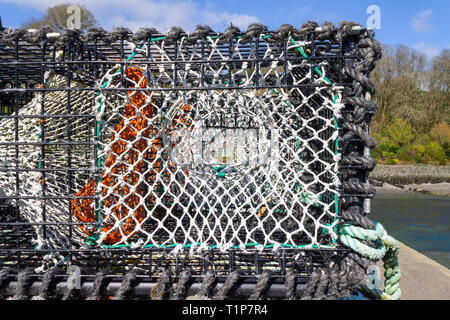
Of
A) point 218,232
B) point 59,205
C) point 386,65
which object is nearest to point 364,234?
point 218,232

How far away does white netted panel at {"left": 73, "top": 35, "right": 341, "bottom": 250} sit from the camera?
202cm

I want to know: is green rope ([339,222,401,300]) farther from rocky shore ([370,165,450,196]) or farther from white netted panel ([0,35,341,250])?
rocky shore ([370,165,450,196])

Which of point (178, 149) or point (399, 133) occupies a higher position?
point (399, 133)

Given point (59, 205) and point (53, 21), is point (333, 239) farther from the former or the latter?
point (53, 21)

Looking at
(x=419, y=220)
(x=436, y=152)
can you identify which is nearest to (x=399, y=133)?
(x=436, y=152)

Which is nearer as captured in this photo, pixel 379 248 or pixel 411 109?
pixel 379 248

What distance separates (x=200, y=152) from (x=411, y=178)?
22.2 metres

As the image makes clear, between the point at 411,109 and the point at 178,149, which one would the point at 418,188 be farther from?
the point at 178,149

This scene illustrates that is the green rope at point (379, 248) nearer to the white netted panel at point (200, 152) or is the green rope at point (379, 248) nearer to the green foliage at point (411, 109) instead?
the white netted panel at point (200, 152)

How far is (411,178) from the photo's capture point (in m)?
21.7

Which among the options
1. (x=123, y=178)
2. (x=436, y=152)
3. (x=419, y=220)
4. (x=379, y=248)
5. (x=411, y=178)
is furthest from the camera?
(x=436, y=152)

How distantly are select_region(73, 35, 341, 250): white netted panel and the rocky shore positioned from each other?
18.1 meters

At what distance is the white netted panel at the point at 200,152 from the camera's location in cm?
202
